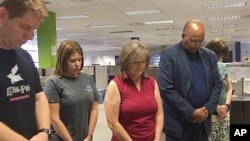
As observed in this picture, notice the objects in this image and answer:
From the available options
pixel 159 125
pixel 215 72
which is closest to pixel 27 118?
pixel 159 125

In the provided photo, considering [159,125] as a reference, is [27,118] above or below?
above

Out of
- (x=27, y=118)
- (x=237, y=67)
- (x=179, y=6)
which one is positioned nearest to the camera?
(x=27, y=118)

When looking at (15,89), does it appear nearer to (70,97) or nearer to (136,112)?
(70,97)

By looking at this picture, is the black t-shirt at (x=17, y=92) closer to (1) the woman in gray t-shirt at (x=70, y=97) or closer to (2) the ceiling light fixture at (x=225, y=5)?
(1) the woman in gray t-shirt at (x=70, y=97)

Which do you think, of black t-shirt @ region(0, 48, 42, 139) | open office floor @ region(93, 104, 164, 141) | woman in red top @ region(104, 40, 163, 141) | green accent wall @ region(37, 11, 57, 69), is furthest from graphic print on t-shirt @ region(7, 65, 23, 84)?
green accent wall @ region(37, 11, 57, 69)

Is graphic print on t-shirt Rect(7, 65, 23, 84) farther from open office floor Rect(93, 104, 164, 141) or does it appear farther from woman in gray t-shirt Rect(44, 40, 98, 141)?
open office floor Rect(93, 104, 164, 141)

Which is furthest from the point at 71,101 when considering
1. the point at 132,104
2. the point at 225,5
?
the point at 225,5

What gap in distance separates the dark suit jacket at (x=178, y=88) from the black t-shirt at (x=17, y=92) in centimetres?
108

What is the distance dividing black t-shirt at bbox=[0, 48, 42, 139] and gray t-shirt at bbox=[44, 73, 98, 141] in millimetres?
537

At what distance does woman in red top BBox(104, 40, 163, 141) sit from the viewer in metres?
1.90

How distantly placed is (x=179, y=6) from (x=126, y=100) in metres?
6.69

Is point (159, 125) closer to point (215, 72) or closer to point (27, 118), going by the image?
point (215, 72)

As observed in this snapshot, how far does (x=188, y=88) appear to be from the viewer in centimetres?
220

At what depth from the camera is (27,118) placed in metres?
1.32
